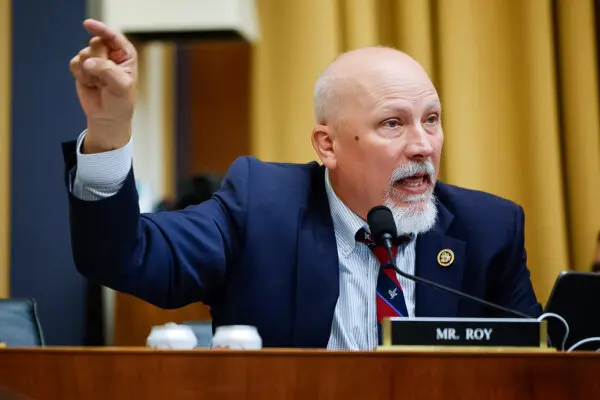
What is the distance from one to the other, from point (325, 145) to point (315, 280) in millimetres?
328

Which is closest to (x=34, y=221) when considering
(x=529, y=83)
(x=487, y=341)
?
(x=529, y=83)

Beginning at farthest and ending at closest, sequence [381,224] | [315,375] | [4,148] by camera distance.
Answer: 1. [4,148]
2. [381,224]
3. [315,375]

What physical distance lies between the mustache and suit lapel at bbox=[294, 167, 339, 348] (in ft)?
0.55

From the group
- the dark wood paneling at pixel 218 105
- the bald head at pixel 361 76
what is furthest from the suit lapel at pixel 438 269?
the dark wood paneling at pixel 218 105

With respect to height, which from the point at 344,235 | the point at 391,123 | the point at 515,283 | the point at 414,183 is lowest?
the point at 515,283

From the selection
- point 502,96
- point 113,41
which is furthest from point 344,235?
point 502,96

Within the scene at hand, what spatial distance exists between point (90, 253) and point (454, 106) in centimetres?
193

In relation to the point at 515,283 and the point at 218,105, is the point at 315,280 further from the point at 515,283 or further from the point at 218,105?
the point at 218,105

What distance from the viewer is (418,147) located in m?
1.75

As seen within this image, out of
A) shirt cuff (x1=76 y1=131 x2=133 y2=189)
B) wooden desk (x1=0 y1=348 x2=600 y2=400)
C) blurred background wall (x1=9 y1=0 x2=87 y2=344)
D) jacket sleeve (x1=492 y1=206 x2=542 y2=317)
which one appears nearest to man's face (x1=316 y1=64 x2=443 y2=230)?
jacket sleeve (x1=492 y1=206 x2=542 y2=317)

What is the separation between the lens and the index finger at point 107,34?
1.30 m

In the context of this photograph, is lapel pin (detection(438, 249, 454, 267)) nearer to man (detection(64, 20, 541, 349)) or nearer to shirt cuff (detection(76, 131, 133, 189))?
man (detection(64, 20, 541, 349))

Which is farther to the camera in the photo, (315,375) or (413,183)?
(413,183)

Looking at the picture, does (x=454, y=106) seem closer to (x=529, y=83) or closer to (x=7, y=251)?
(x=529, y=83)
